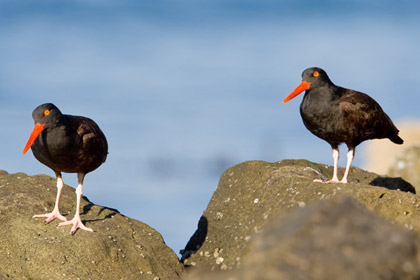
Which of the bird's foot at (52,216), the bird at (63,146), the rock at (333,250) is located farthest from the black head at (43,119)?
the rock at (333,250)

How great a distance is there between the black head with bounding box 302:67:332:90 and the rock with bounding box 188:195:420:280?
697 centimetres

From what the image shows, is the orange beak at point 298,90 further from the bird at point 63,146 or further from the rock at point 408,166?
the rock at point 408,166

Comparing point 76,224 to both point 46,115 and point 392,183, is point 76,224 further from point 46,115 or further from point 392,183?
point 392,183

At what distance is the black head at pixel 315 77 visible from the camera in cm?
1035

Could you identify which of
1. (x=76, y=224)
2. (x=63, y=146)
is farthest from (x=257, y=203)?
(x=63, y=146)

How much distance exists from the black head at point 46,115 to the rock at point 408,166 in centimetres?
991

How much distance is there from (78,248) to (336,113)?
4.67 m

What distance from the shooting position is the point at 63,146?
30.5ft

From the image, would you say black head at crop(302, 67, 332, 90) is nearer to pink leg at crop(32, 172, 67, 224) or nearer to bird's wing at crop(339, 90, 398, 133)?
bird's wing at crop(339, 90, 398, 133)

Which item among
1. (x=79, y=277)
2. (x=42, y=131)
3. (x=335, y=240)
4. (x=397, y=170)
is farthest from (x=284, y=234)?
(x=397, y=170)

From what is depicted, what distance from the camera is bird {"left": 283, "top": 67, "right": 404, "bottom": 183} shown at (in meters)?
9.98

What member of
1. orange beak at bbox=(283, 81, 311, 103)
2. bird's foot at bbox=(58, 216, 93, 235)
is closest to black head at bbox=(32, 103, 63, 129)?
bird's foot at bbox=(58, 216, 93, 235)

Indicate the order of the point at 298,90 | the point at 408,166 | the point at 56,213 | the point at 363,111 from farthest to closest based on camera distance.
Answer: the point at 408,166 < the point at 298,90 < the point at 363,111 < the point at 56,213

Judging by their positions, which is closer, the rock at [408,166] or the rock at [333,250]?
the rock at [333,250]
